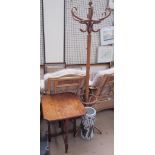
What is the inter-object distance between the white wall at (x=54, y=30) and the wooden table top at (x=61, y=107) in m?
1.40

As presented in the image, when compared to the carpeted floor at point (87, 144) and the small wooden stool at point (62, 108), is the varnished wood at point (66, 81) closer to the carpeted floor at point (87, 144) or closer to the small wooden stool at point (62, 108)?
the small wooden stool at point (62, 108)

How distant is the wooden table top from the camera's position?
7.10 ft

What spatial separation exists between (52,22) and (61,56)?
628 millimetres

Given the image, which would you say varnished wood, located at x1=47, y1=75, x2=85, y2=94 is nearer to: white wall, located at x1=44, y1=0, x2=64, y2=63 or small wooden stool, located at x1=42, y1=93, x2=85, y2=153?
small wooden stool, located at x1=42, y1=93, x2=85, y2=153

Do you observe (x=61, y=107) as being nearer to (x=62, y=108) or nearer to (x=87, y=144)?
(x=62, y=108)

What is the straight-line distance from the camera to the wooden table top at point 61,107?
2164 millimetres

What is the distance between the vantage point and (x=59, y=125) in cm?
286

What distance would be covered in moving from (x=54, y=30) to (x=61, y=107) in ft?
6.18

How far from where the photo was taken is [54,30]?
377 centimetres

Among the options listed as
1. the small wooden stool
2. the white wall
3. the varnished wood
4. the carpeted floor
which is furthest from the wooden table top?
the white wall

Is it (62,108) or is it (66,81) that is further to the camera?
(66,81)

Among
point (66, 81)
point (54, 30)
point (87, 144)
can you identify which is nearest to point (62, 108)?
point (66, 81)

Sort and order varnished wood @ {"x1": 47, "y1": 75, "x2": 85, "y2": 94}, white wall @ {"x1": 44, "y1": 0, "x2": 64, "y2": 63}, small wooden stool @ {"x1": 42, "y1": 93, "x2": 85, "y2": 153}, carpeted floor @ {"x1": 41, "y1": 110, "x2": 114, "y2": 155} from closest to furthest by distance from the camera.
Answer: small wooden stool @ {"x1": 42, "y1": 93, "x2": 85, "y2": 153} < carpeted floor @ {"x1": 41, "y1": 110, "x2": 114, "y2": 155} < varnished wood @ {"x1": 47, "y1": 75, "x2": 85, "y2": 94} < white wall @ {"x1": 44, "y1": 0, "x2": 64, "y2": 63}

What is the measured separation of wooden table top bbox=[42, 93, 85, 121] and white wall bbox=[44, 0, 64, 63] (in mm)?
1402
